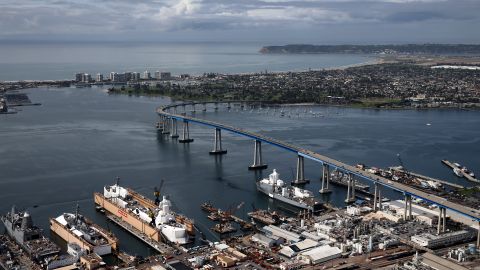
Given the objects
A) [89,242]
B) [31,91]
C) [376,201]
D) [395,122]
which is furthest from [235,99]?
[89,242]

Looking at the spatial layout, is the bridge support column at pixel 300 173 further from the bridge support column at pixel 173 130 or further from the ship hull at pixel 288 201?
the bridge support column at pixel 173 130

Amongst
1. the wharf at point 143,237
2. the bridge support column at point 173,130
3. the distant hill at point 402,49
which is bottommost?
the wharf at point 143,237

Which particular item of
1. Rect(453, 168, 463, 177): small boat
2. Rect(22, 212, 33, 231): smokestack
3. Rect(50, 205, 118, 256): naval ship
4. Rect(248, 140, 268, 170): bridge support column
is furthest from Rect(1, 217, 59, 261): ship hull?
Rect(453, 168, 463, 177): small boat

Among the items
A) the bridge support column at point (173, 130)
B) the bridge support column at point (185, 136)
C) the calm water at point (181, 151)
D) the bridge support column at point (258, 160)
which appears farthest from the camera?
the bridge support column at point (173, 130)

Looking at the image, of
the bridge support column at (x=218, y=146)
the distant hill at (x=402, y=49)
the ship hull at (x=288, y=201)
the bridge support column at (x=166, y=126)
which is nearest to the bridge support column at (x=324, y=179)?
the ship hull at (x=288, y=201)

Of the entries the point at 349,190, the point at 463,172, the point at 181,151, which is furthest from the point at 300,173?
the point at 181,151

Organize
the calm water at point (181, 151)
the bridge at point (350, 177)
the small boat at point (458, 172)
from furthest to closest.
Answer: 1. the small boat at point (458, 172)
2. the calm water at point (181, 151)
3. the bridge at point (350, 177)

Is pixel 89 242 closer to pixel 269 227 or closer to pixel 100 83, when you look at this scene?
pixel 269 227

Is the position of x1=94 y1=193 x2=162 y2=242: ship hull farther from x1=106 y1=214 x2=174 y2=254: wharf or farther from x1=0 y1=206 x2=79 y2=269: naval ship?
x1=0 y1=206 x2=79 y2=269: naval ship
